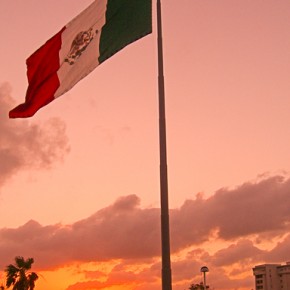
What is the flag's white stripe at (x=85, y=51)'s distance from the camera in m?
13.9

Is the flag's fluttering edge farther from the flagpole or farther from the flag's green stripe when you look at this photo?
the flagpole

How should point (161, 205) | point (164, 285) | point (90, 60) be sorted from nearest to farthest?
point (164, 285), point (161, 205), point (90, 60)

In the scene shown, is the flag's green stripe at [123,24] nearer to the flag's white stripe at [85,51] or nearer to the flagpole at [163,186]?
the flag's white stripe at [85,51]

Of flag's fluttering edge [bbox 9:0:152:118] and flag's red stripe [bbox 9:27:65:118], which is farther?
flag's red stripe [bbox 9:27:65:118]

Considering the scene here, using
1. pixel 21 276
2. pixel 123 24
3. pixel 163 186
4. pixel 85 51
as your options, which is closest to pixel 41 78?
pixel 85 51

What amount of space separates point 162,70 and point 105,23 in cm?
244

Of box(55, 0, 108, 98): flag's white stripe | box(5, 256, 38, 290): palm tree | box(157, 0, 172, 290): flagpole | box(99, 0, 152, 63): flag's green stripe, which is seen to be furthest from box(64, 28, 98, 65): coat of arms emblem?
box(5, 256, 38, 290): palm tree

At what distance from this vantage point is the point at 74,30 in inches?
597

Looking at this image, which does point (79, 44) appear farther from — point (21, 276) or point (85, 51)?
point (21, 276)

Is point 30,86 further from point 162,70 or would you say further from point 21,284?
point 21,284

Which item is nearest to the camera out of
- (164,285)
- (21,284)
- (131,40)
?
(164,285)

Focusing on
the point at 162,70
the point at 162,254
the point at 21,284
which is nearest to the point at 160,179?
the point at 162,254

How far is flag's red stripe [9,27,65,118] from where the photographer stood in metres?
15.2

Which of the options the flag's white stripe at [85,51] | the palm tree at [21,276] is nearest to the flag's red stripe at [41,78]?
A: the flag's white stripe at [85,51]
